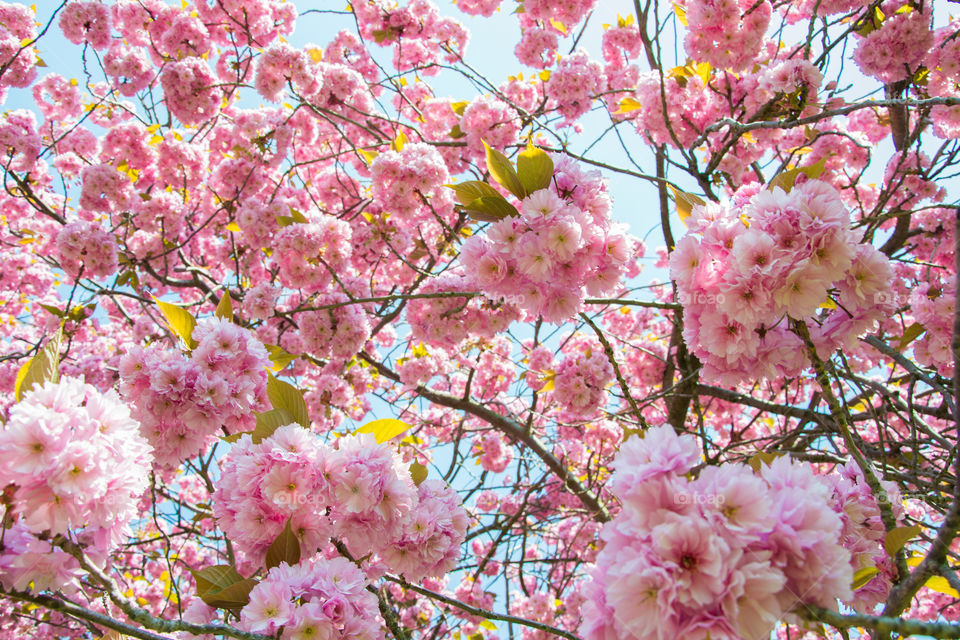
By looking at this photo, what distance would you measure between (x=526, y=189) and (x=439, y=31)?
16.4 feet

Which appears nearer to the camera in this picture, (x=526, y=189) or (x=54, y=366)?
(x=54, y=366)

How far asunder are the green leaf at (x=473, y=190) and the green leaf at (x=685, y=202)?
1.88ft

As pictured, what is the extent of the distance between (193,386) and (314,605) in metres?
0.82

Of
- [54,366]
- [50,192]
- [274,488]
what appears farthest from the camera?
[50,192]

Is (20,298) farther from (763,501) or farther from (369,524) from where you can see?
(763,501)

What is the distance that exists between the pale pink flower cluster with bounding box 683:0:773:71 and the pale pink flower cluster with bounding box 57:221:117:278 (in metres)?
4.60

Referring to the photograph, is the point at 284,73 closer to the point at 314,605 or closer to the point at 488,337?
the point at 488,337

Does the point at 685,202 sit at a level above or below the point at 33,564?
above

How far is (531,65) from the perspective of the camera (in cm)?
573

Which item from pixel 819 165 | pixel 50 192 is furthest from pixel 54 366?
pixel 50 192

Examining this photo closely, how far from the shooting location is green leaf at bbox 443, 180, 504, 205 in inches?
72.3

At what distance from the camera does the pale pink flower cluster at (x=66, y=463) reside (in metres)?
1.10

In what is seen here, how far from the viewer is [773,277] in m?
1.37

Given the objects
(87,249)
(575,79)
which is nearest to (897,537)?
(575,79)
